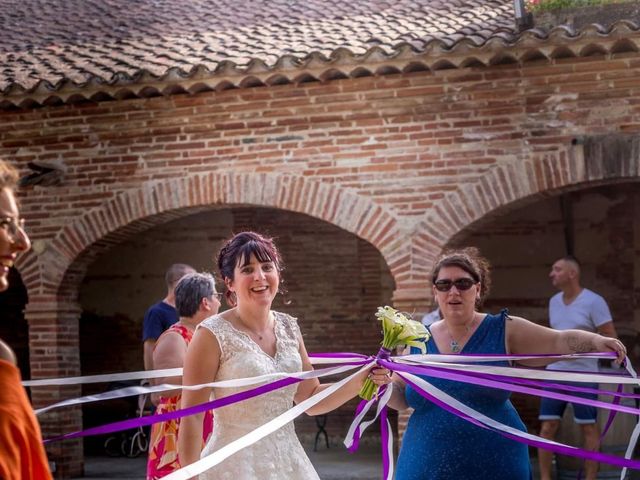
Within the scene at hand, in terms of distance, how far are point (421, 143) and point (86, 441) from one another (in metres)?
6.16

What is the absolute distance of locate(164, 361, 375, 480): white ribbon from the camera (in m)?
3.85

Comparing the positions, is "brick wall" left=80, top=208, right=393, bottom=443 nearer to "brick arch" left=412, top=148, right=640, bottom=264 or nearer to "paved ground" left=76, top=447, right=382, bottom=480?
"paved ground" left=76, top=447, right=382, bottom=480

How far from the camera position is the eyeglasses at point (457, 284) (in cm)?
504

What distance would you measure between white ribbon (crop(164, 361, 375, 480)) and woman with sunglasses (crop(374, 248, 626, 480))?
29 cm

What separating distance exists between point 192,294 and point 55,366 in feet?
18.7

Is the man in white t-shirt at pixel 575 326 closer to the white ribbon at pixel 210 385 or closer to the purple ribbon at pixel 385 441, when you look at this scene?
the purple ribbon at pixel 385 441

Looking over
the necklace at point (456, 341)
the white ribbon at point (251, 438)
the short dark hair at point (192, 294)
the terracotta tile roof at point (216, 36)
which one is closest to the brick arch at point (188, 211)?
the terracotta tile roof at point (216, 36)

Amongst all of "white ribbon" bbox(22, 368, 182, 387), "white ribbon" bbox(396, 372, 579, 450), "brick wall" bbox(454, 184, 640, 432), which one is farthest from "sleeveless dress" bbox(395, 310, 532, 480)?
"brick wall" bbox(454, 184, 640, 432)

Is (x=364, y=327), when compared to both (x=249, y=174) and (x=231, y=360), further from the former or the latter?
(x=231, y=360)

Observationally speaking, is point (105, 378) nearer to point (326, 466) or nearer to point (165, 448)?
point (165, 448)

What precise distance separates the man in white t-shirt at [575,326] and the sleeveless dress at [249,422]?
15.5 ft

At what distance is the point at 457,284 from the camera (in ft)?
16.5

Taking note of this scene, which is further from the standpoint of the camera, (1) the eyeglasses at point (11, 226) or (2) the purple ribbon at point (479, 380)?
(2) the purple ribbon at point (479, 380)

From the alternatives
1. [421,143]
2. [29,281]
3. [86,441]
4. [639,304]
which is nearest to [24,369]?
[86,441]
